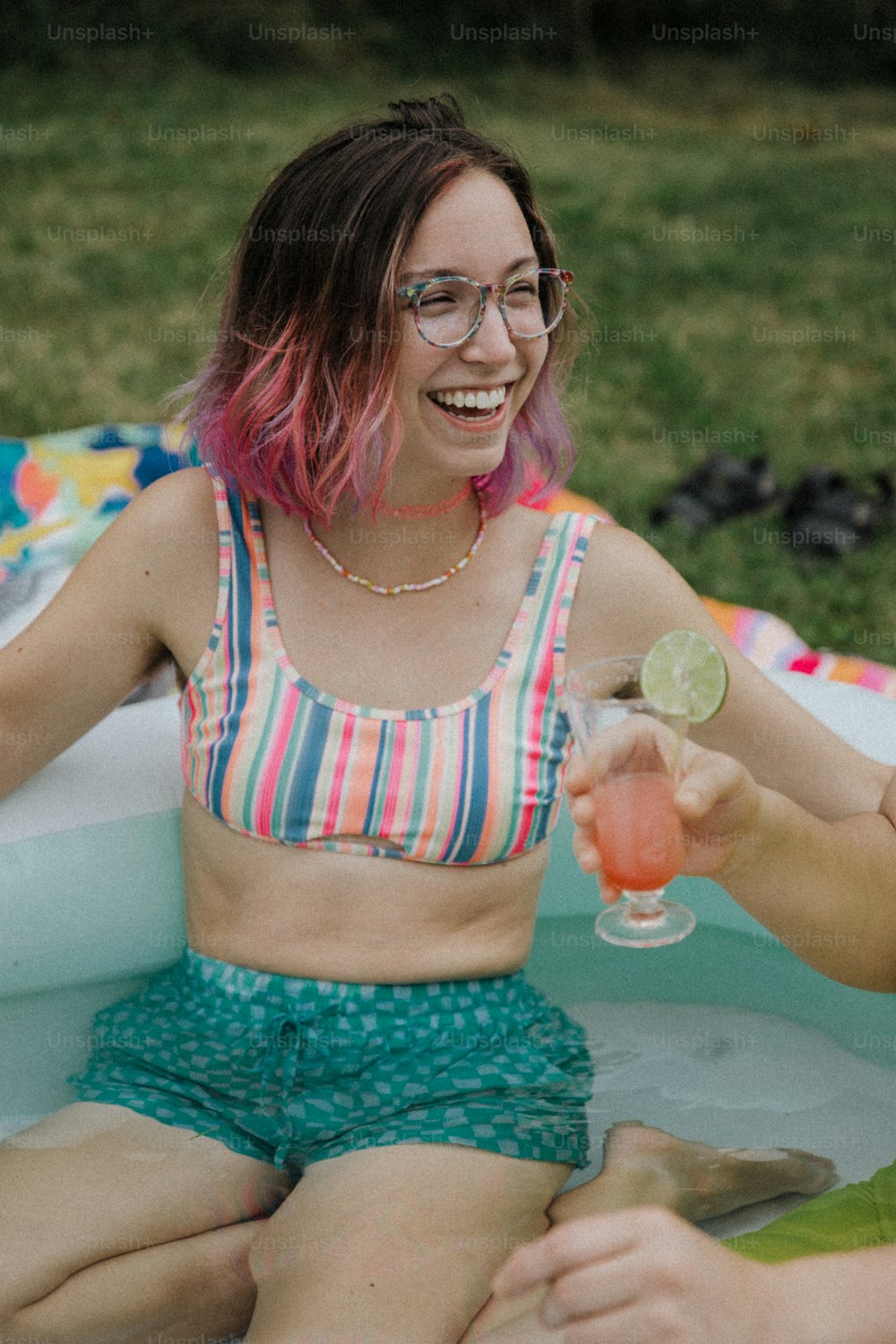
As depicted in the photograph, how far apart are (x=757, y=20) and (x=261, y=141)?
192 inches

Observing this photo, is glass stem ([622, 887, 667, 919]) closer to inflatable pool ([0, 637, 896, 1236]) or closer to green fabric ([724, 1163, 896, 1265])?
green fabric ([724, 1163, 896, 1265])

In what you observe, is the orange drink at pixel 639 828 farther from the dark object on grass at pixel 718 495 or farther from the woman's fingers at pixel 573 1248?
the dark object on grass at pixel 718 495

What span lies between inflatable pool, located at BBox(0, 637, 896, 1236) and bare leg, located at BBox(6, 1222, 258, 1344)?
15.7 inches

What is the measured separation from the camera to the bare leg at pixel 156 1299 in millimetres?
2131

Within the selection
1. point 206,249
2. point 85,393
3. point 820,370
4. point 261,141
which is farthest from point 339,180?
point 261,141

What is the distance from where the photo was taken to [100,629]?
99.0 inches

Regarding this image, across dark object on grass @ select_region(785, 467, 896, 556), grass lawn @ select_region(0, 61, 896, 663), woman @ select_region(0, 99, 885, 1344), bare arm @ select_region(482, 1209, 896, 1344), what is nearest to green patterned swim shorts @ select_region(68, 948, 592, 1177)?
woman @ select_region(0, 99, 885, 1344)

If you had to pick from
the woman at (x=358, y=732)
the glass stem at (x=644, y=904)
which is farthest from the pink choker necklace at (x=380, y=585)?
the glass stem at (x=644, y=904)

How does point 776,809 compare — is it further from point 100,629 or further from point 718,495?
point 718,495

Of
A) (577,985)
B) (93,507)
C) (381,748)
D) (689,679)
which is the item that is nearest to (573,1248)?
(689,679)

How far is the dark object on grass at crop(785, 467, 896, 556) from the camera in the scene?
211 inches

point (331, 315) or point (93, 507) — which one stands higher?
point (331, 315)

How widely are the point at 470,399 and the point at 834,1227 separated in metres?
1.24

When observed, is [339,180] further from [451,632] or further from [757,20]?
[757,20]
